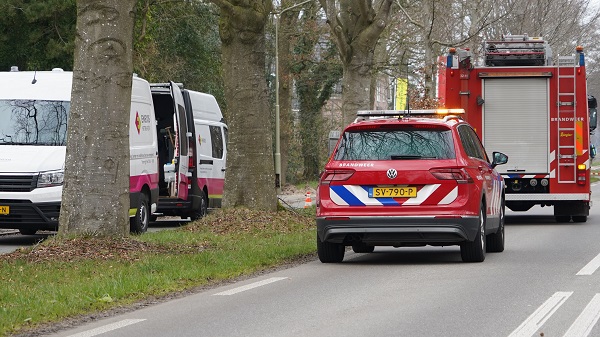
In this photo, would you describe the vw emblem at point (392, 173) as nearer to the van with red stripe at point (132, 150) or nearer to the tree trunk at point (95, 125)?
the tree trunk at point (95, 125)

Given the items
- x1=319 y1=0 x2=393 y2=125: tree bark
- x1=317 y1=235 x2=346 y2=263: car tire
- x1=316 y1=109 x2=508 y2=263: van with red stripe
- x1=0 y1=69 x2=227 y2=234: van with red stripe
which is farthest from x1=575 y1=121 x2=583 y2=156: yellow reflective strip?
x1=317 y1=235 x2=346 y2=263: car tire

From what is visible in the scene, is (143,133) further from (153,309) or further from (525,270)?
(153,309)

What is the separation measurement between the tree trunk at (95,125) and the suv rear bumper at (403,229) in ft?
8.58

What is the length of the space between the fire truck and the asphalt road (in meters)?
8.13

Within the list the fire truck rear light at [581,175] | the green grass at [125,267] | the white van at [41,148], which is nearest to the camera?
the green grass at [125,267]

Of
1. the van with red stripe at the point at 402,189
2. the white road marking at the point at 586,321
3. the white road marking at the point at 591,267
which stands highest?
the van with red stripe at the point at 402,189

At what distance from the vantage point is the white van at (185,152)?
23.3 metres

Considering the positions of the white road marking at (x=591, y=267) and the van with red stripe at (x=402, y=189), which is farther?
the van with red stripe at (x=402, y=189)

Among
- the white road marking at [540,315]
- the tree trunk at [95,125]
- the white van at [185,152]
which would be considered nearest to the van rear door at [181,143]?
the white van at [185,152]

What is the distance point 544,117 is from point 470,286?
12.5 metres

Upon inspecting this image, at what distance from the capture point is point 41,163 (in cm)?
1842

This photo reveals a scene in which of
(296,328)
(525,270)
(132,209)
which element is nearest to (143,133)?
(132,209)

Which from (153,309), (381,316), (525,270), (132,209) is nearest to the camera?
(381,316)

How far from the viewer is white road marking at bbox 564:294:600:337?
8414 mm
